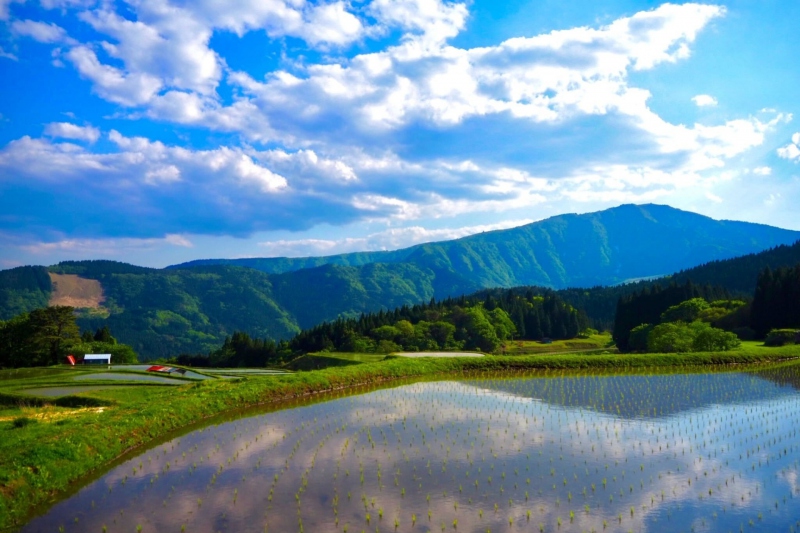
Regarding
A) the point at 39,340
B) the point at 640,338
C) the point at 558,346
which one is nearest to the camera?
the point at 39,340

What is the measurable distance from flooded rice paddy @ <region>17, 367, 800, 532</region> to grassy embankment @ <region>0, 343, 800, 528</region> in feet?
4.50

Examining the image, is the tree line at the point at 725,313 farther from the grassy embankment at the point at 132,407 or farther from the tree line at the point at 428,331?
the tree line at the point at 428,331

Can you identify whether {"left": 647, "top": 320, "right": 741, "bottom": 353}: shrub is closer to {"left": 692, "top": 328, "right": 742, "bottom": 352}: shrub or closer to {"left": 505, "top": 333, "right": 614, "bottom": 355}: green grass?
{"left": 692, "top": 328, "right": 742, "bottom": 352}: shrub

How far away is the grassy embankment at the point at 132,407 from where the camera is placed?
19734mm

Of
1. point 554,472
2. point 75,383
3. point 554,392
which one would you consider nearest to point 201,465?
point 554,472

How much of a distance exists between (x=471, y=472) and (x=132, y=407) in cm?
2091

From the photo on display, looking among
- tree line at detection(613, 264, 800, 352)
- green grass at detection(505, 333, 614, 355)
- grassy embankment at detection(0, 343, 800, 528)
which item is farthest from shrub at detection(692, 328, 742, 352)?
green grass at detection(505, 333, 614, 355)

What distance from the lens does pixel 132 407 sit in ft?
102

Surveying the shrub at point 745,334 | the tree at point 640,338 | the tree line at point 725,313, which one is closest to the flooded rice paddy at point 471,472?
the tree line at point 725,313

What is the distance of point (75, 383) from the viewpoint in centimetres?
4450

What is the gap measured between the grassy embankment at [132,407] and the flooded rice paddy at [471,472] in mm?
1372

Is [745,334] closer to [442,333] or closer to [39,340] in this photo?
[442,333]

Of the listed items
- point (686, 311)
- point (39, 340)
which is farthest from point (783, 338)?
point (39, 340)

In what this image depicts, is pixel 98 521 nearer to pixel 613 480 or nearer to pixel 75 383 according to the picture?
pixel 613 480
